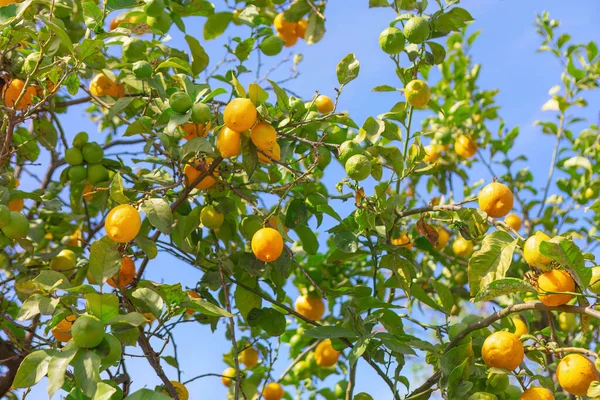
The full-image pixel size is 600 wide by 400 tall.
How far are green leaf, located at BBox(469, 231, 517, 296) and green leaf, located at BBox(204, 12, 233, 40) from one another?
1287mm

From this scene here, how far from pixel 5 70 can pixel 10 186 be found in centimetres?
33

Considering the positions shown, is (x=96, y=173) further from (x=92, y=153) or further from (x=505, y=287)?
(x=505, y=287)

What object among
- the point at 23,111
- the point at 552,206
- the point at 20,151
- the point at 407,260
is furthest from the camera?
the point at 552,206

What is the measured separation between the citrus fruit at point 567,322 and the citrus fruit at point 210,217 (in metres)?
1.70

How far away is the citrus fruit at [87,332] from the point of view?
3.69 ft

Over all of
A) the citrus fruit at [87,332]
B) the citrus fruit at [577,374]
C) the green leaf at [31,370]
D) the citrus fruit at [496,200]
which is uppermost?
the citrus fruit at [496,200]

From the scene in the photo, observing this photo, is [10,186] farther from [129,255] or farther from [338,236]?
[338,236]

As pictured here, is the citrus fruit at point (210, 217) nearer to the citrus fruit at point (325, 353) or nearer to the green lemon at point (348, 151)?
the green lemon at point (348, 151)

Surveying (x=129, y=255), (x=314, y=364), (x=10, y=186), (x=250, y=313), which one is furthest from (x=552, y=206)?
(x=10, y=186)


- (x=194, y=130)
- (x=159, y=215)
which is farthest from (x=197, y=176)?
(x=159, y=215)

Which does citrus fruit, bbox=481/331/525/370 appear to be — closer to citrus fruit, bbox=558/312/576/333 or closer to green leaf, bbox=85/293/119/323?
green leaf, bbox=85/293/119/323

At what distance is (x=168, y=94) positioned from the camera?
5.71 feet

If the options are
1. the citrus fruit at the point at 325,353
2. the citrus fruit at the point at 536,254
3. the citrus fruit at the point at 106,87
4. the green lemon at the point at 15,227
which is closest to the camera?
the citrus fruit at the point at 536,254

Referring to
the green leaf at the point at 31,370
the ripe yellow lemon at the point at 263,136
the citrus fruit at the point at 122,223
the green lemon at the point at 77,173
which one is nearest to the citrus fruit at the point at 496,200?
the ripe yellow lemon at the point at 263,136
